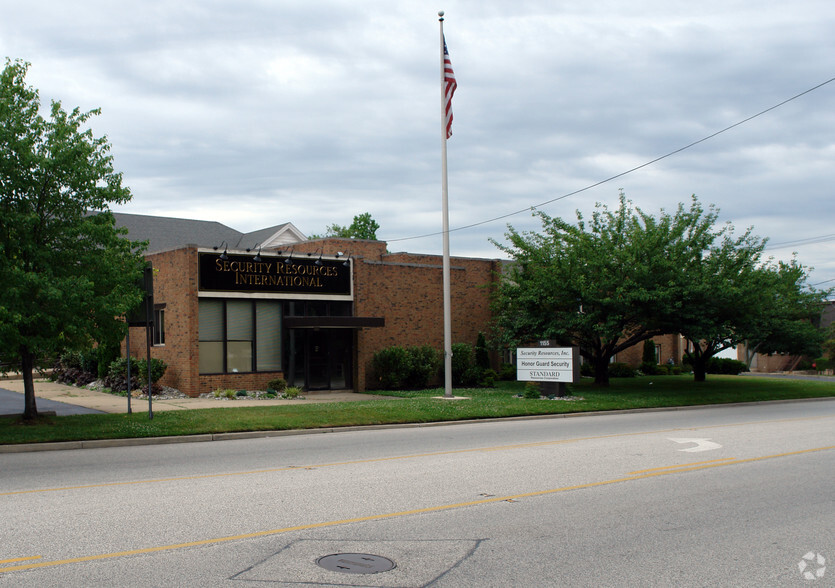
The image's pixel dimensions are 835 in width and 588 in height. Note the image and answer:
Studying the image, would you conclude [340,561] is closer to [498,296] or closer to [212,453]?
[212,453]

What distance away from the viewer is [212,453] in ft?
41.5

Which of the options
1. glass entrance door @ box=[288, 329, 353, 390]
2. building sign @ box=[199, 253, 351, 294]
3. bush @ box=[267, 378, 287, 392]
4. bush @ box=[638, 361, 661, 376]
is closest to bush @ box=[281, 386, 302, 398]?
bush @ box=[267, 378, 287, 392]

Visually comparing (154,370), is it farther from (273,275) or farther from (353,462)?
(353,462)

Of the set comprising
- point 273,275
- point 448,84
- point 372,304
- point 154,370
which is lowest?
point 154,370

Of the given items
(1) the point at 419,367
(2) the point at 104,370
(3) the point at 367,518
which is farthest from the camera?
(1) the point at 419,367

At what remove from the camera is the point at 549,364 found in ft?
77.6

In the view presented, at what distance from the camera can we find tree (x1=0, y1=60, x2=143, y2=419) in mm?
14242

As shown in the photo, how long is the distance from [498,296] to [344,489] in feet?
69.7

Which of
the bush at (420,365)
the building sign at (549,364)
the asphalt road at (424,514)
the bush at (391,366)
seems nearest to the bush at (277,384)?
the bush at (391,366)

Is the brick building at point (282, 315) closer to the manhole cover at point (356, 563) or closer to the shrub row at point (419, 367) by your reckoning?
the shrub row at point (419, 367)

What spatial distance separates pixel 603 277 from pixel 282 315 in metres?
10.7

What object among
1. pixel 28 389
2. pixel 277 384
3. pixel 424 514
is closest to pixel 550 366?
pixel 277 384

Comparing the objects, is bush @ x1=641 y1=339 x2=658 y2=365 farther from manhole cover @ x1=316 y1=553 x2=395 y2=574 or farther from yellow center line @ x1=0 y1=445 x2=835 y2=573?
manhole cover @ x1=316 y1=553 x2=395 y2=574

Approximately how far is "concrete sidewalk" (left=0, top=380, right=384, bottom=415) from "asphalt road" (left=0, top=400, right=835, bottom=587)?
22.9 ft
